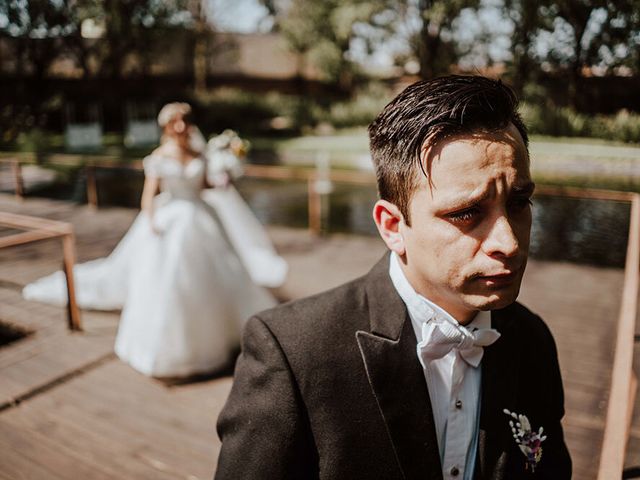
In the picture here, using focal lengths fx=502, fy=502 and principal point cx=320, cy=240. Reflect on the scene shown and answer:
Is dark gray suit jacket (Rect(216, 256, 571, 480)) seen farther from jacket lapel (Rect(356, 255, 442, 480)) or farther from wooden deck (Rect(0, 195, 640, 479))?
wooden deck (Rect(0, 195, 640, 479))

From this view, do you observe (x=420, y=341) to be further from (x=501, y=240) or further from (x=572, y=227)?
(x=572, y=227)

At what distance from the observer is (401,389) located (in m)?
1.19

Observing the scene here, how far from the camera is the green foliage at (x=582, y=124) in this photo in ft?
12.6

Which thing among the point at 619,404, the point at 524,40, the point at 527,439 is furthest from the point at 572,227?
the point at 527,439

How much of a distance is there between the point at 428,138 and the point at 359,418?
0.67 metres

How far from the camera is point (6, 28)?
36.3ft

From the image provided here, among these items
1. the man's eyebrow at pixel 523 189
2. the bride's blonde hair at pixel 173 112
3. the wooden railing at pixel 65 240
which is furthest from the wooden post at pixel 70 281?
the man's eyebrow at pixel 523 189

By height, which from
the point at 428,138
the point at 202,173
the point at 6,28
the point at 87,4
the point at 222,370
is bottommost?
the point at 222,370

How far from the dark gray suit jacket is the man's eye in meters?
0.30

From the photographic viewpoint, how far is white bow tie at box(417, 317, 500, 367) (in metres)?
1.17

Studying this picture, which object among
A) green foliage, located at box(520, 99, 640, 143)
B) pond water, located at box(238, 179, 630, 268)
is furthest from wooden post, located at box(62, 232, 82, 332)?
pond water, located at box(238, 179, 630, 268)

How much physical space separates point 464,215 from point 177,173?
12.5 ft

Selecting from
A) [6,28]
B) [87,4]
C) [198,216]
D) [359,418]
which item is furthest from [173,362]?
[87,4]

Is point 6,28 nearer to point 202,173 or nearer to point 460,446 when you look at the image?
point 202,173
